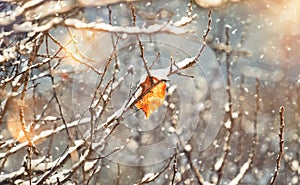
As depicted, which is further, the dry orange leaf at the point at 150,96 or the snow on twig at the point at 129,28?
the dry orange leaf at the point at 150,96

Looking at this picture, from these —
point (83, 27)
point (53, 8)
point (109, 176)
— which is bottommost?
point (109, 176)

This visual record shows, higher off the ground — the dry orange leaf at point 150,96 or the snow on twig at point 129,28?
the snow on twig at point 129,28

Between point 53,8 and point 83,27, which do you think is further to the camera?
point 83,27

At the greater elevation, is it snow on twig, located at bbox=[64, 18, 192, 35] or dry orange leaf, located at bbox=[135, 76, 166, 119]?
snow on twig, located at bbox=[64, 18, 192, 35]

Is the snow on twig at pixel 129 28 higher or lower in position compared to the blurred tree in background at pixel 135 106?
higher

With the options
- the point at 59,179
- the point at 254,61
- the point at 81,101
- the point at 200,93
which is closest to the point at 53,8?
the point at 59,179

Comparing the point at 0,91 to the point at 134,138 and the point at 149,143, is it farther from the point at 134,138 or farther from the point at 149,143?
the point at 134,138

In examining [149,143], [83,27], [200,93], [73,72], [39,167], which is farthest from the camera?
[200,93]

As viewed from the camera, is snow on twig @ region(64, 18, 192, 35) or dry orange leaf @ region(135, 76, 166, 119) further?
dry orange leaf @ region(135, 76, 166, 119)

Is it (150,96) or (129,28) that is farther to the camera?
(150,96)

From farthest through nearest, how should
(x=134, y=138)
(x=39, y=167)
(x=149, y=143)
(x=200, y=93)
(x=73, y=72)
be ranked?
(x=200, y=93) < (x=134, y=138) < (x=149, y=143) < (x=73, y=72) < (x=39, y=167)

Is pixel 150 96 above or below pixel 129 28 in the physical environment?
below
